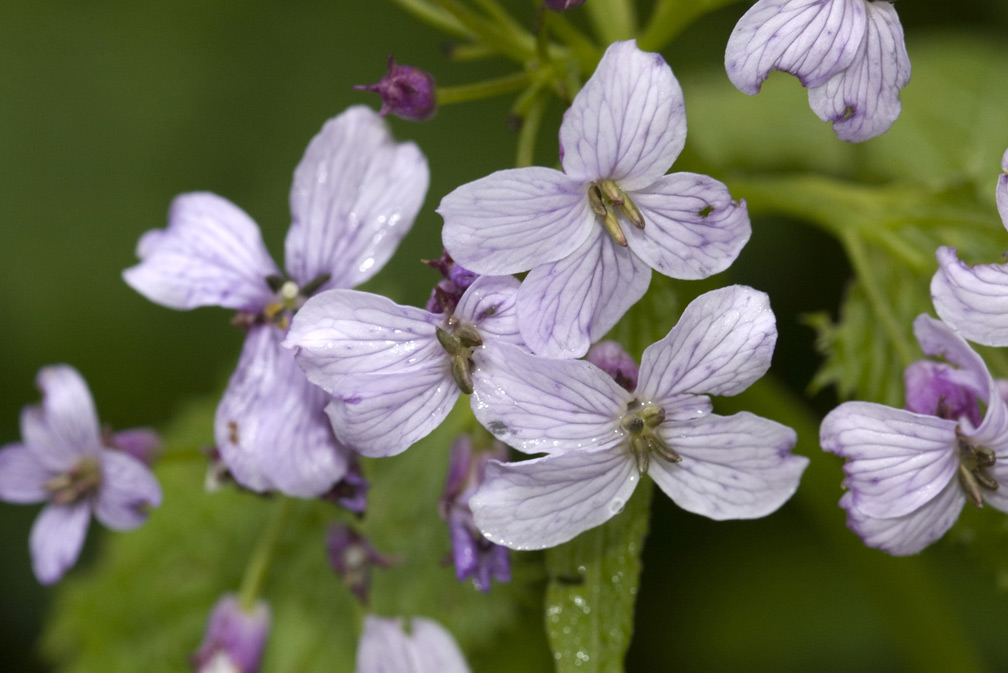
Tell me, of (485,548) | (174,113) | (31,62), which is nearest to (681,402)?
(485,548)

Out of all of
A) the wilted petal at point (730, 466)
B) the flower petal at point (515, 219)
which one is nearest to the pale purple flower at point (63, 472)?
the flower petal at point (515, 219)

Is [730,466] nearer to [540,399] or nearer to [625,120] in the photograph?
[540,399]

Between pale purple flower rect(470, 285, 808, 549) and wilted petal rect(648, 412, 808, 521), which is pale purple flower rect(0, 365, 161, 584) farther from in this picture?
wilted petal rect(648, 412, 808, 521)

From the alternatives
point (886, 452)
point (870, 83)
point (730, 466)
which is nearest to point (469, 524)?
point (730, 466)

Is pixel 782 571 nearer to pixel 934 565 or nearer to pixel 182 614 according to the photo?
pixel 934 565

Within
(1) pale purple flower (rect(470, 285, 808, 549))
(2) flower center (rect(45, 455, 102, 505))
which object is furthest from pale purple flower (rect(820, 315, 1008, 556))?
(2) flower center (rect(45, 455, 102, 505))
